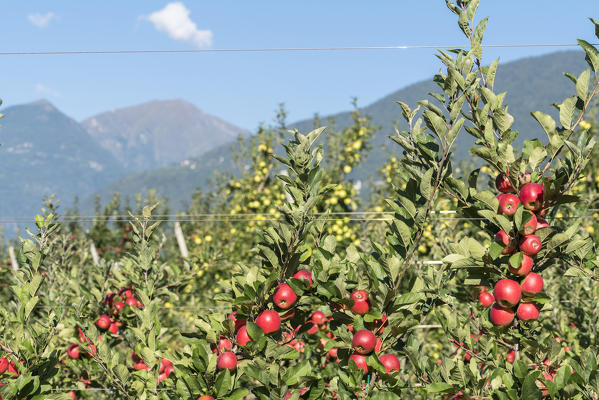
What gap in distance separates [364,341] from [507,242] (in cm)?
77

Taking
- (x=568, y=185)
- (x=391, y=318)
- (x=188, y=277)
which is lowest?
(x=188, y=277)

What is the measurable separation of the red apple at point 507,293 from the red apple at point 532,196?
0.35 meters

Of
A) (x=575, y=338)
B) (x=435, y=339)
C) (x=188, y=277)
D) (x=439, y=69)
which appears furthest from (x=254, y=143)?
(x=439, y=69)

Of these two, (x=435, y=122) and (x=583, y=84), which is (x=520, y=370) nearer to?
(x=435, y=122)

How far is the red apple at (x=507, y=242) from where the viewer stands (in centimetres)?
226

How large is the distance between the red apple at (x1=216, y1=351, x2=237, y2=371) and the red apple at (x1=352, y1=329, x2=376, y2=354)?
1.83 feet

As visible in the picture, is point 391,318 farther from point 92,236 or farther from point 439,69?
point 92,236

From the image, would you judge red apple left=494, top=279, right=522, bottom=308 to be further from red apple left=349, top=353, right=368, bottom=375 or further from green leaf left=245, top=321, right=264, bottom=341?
green leaf left=245, top=321, right=264, bottom=341

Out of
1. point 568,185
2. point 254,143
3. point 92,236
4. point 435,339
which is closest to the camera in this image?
point 568,185

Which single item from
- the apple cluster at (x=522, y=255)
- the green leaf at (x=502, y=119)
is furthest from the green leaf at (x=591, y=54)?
the apple cluster at (x=522, y=255)

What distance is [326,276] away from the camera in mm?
2471

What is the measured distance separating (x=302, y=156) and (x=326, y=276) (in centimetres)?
59

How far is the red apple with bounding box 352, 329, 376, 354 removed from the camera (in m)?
2.28

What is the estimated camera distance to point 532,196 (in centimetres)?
227
